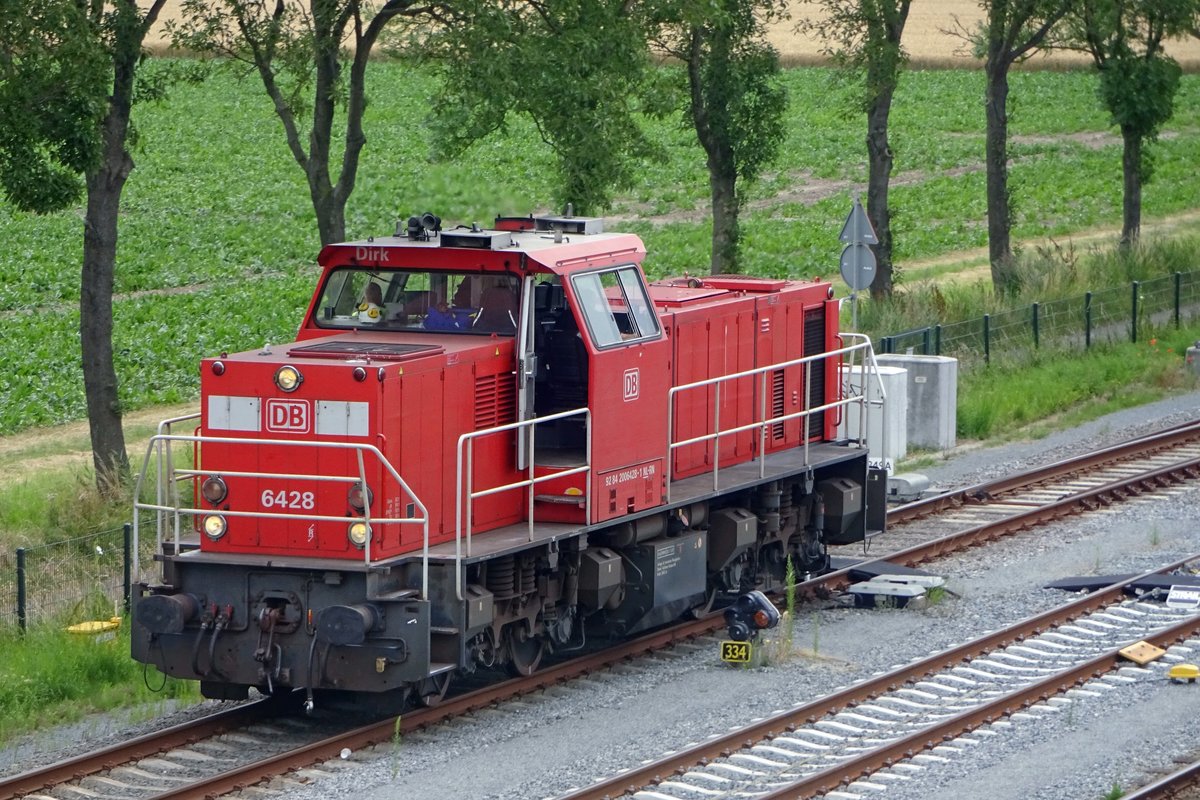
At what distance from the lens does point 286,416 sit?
1122 centimetres

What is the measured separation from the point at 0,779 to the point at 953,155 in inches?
2296

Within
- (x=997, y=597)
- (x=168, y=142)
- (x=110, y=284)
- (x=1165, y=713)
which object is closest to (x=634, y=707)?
(x=1165, y=713)

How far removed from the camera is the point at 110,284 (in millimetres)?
18406

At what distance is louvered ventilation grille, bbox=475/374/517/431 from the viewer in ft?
39.4

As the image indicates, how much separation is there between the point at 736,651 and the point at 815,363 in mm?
3982

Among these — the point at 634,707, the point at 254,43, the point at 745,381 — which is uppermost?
the point at 254,43

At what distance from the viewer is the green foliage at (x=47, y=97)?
15506 mm

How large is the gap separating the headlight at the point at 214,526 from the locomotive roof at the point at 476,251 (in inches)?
85.8

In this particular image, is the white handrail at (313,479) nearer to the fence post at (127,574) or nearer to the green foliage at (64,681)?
the green foliage at (64,681)

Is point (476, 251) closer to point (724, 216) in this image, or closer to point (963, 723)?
point (963, 723)

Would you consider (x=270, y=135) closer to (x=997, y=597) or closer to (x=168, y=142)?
(x=168, y=142)

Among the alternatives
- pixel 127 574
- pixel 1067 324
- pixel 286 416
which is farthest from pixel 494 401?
pixel 1067 324

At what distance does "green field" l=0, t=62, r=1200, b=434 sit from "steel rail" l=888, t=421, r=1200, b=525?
6.37 meters

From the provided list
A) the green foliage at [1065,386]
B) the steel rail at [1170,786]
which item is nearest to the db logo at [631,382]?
the steel rail at [1170,786]
